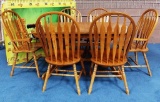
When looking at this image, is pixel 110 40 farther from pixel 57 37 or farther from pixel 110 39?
pixel 57 37

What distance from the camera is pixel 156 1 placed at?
3961 mm

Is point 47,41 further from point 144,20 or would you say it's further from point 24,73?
point 144,20

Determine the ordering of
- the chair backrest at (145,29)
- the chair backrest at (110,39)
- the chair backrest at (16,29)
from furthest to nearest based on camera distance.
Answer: the chair backrest at (16,29), the chair backrest at (145,29), the chair backrest at (110,39)

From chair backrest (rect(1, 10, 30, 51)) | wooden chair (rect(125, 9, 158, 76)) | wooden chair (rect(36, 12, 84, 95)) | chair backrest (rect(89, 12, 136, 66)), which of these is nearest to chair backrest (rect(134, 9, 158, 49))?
wooden chair (rect(125, 9, 158, 76))

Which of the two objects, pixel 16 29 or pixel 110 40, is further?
pixel 16 29

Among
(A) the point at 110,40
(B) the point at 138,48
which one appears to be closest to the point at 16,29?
(A) the point at 110,40

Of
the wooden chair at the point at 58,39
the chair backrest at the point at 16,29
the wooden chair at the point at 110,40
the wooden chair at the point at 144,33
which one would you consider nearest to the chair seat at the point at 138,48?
the wooden chair at the point at 144,33

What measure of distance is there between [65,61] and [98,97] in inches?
20.7

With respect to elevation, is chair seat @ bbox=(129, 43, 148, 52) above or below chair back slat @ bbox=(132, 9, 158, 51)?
below

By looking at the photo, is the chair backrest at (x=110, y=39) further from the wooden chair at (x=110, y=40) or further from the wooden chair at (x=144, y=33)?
the wooden chair at (x=144, y=33)

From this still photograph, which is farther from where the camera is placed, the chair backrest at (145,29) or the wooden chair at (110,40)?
the chair backrest at (145,29)

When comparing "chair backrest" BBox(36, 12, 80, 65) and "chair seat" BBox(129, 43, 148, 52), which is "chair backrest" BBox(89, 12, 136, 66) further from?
"chair seat" BBox(129, 43, 148, 52)

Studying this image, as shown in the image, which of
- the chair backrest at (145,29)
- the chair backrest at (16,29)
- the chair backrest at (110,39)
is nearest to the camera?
the chair backrest at (110,39)

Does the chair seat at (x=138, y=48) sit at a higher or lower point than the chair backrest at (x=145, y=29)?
lower
